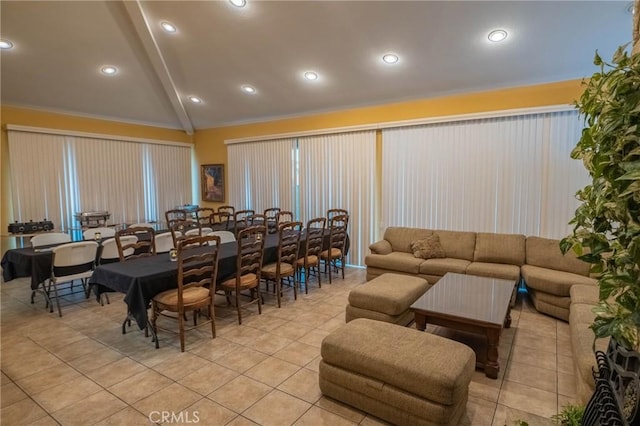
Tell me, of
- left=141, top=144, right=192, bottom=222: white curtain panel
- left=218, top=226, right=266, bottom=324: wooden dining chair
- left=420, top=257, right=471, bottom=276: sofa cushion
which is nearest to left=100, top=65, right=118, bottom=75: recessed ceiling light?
left=141, top=144, right=192, bottom=222: white curtain panel

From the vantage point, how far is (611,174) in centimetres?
101

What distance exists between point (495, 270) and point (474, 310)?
164 centimetres

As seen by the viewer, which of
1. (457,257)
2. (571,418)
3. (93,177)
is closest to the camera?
(571,418)

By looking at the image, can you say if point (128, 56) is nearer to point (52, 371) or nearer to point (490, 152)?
point (52, 371)

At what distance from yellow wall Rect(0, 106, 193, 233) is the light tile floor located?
274 centimetres

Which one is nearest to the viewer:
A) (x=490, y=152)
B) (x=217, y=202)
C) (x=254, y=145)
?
(x=490, y=152)

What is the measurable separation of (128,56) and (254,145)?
285cm

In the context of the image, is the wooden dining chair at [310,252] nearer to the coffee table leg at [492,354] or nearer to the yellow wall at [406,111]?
the yellow wall at [406,111]

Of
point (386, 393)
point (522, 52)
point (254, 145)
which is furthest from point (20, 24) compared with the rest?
point (522, 52)

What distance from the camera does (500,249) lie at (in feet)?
14.8

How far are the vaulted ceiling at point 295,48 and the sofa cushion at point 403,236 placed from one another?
218 cm

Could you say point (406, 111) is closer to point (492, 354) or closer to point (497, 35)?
point (497, 35)

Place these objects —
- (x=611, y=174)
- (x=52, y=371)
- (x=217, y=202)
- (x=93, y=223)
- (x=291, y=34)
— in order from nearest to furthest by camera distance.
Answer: (x=611, y=174), (x=52, y=371), (x=291, y=34), (x=93, y=223), (x=217, y=202)

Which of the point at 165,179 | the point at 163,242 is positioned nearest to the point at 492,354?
the point at 163,242
